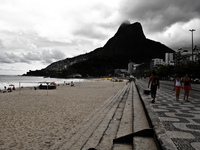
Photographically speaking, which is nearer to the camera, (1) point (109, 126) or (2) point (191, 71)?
(1) point (109, 126)

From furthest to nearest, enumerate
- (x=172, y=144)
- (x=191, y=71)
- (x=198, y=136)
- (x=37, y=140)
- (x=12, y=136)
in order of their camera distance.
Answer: (x=191, y=71), (x=12, y=136), (x=37, y=140), (x=198, y=136), (x=172, y=144)

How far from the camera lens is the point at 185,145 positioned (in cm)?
208

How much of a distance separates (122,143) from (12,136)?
10.1ft

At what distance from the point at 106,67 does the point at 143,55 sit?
64.1 m

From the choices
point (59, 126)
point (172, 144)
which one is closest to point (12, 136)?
point (59, 126)

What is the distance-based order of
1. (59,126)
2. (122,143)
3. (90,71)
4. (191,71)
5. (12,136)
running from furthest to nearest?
(90,71) → (191,71) → (59,126) → (12,136) → (122,143)

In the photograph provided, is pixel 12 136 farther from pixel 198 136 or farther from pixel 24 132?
pixel 198 136

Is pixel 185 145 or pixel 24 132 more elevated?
pixel 185 145

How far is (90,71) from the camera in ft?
503

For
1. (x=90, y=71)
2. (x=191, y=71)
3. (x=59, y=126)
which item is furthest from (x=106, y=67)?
(x=59, y=126)

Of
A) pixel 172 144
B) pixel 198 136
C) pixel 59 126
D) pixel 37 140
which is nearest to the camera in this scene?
pixel 172 144

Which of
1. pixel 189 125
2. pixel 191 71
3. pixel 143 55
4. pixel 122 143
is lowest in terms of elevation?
A: pixel 122 143

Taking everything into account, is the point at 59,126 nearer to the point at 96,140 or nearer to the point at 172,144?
the point at 96,140

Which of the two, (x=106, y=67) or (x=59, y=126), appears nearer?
(x=59, y=126)
